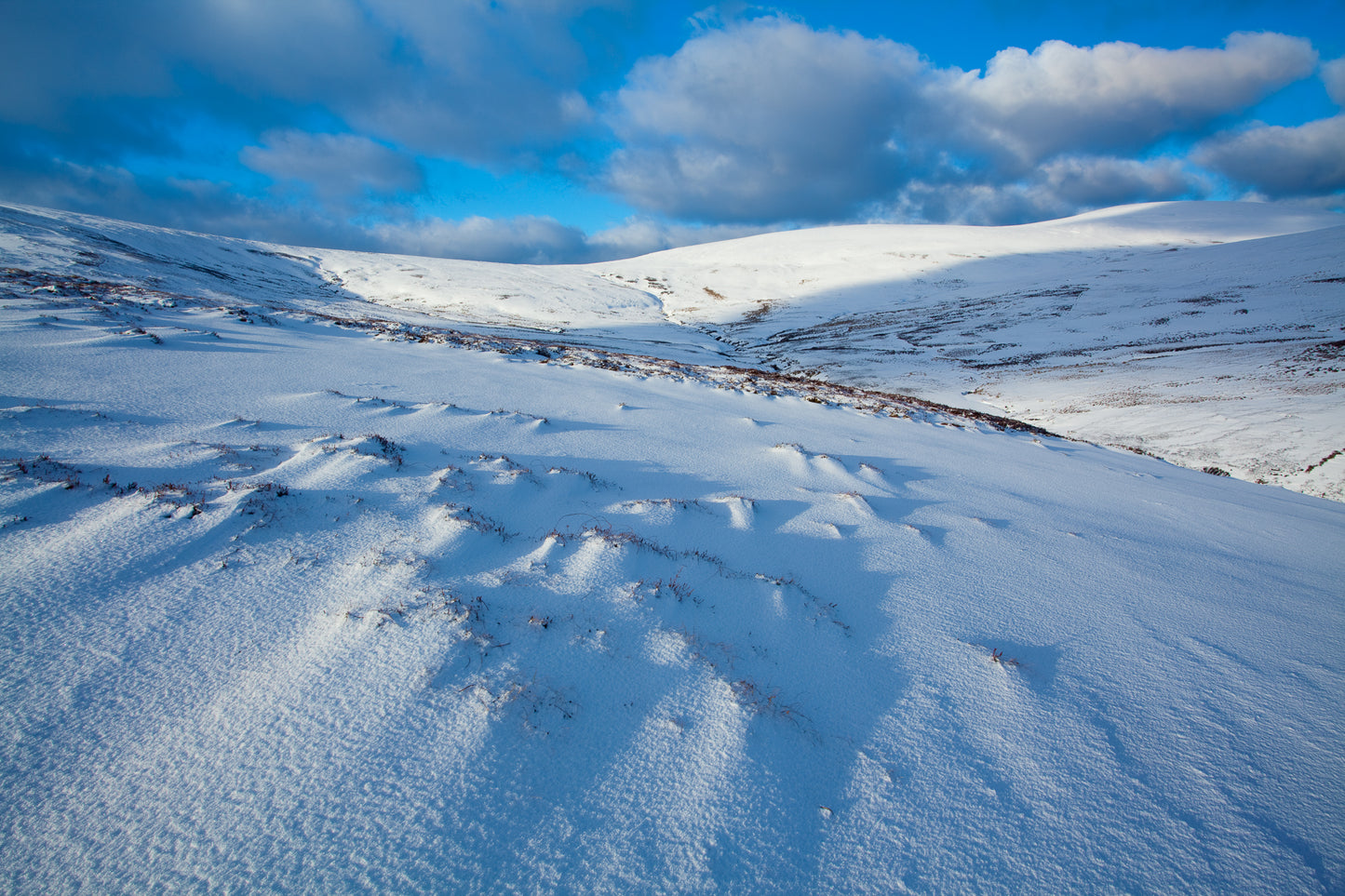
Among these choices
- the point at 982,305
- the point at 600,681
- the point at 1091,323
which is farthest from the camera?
the point at 982,305

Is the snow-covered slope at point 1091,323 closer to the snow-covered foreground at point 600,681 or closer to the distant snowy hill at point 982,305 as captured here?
the distant snowy hill at point 982,305

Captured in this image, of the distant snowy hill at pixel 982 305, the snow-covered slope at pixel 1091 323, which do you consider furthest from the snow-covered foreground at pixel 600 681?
the distant snowy hill at pixel 982 305

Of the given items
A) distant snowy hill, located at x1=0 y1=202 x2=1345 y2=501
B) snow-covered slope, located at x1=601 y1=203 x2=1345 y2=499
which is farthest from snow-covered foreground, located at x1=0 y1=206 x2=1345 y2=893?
distant snowy hill, located at x1=0 y1=202 x2=1345 y2=501

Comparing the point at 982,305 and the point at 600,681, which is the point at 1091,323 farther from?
the point at 600,681

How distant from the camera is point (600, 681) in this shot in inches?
101

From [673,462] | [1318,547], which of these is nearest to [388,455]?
[673,462]

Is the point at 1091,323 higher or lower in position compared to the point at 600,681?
higher

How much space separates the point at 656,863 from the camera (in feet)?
6.19

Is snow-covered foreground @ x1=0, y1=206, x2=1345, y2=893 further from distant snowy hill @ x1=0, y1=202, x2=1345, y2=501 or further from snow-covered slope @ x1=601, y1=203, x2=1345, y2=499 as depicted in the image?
distant snowy hill @ x1=0, y1=202, x2=1345, y2=501

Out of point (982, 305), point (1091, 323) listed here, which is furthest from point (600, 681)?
point (982, 305)

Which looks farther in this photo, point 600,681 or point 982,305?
point 982,305

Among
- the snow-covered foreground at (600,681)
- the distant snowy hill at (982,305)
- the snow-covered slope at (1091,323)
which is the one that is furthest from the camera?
the distant snowy hill at (982,305)

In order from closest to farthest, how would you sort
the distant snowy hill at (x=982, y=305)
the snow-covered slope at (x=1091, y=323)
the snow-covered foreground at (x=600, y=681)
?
1. the snow-covered foreground at (x=600, y=681)
2. the snow-covered slope at (x=1091, y=323)
3. the distant snowy hill at (x=982, y=305)

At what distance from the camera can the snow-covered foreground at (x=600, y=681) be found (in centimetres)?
188
